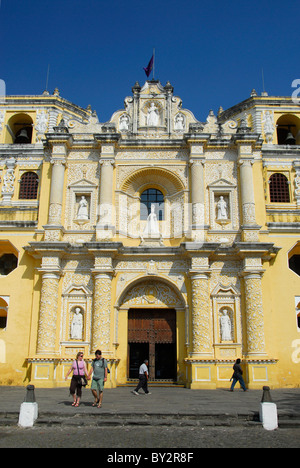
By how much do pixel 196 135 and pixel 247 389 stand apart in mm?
10889

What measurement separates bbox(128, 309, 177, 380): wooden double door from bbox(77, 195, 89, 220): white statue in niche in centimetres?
468

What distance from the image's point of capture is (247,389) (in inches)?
637

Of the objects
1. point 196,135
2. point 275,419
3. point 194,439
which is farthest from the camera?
point 196,135

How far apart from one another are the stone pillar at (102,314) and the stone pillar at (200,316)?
3442mm

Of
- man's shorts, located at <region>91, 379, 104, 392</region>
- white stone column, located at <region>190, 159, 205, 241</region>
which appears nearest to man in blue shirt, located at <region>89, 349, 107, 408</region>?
man's shorts, located at <region>91, 379, 104, 392</region>

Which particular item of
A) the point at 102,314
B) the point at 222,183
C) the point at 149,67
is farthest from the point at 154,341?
the point at 149,67

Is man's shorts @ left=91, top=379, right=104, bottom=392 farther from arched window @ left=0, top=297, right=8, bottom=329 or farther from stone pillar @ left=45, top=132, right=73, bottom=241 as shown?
arched window @ left=0, top=297, right=8, bottom=329

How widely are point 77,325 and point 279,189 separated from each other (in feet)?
37.4

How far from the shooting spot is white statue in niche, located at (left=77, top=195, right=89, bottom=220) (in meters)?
19.3

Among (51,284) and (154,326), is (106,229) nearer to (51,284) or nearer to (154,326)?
(51,284)

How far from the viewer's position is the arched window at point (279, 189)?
20753mm

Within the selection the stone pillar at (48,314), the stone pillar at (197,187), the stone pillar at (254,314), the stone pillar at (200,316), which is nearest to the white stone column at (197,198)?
the stone pillar at (197,187)
